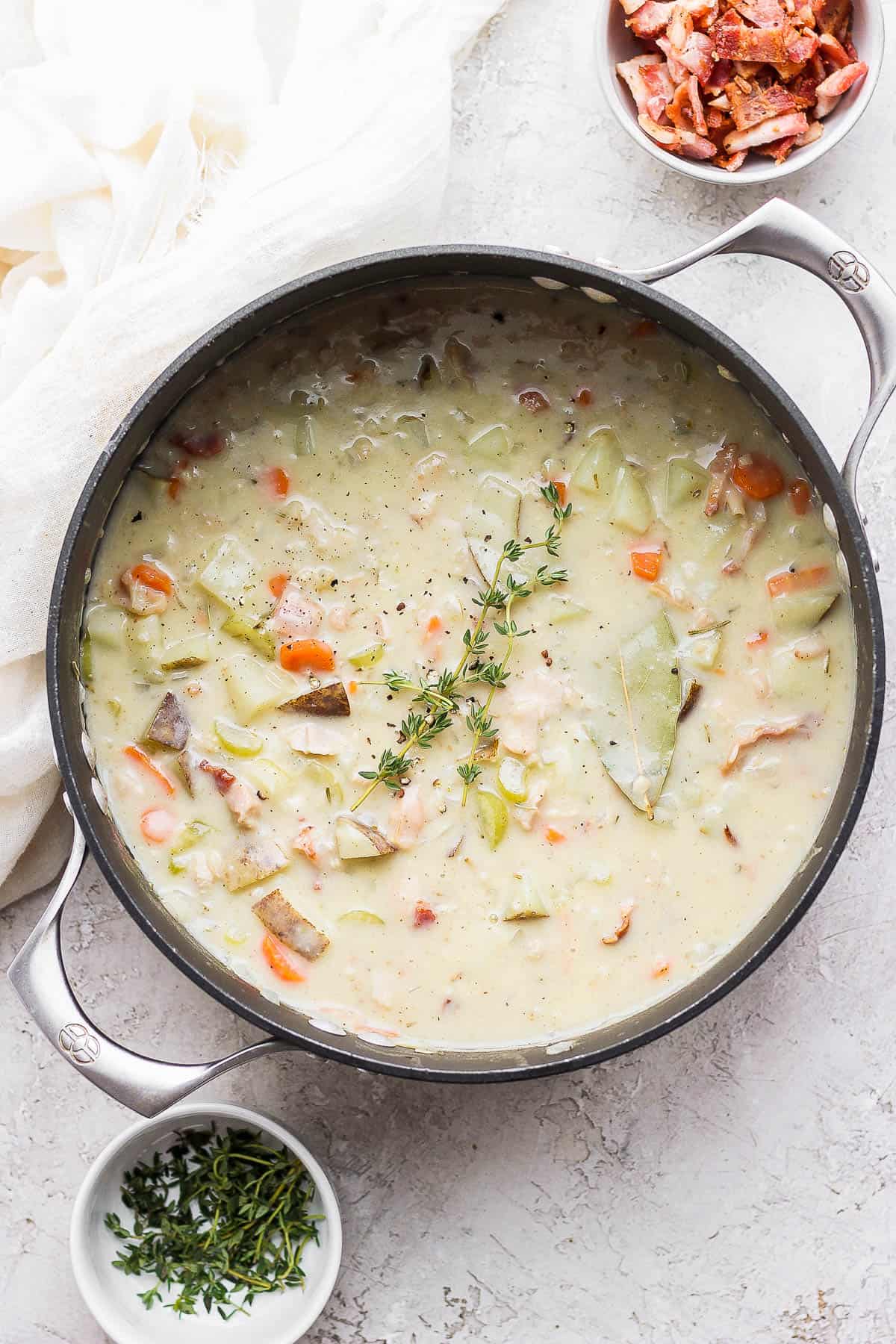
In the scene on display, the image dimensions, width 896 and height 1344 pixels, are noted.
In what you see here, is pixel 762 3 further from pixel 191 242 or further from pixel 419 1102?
pixel 419 1102

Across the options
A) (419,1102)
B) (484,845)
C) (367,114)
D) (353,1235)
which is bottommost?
(353,1235)

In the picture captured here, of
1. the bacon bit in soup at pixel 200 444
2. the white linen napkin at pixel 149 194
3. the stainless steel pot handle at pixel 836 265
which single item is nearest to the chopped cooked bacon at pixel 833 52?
the stainless steel pot handle at pixel 836 265

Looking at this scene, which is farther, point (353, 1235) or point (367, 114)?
point (353, 1235)

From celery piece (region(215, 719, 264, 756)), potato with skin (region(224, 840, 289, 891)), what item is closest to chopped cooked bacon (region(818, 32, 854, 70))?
celery piece (region(215, 719, 264, 756))

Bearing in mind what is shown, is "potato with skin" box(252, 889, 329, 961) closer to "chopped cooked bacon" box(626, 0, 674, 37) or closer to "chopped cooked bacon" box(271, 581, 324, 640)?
"chopped cooked bacon" box(271, 581, 324, 640)

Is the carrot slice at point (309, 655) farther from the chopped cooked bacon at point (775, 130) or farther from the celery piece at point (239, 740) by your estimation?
the chopped cooked bacon at point (775, 130)

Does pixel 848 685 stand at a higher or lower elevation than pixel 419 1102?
higher

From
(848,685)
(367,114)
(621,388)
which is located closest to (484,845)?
Result: (848,685)
